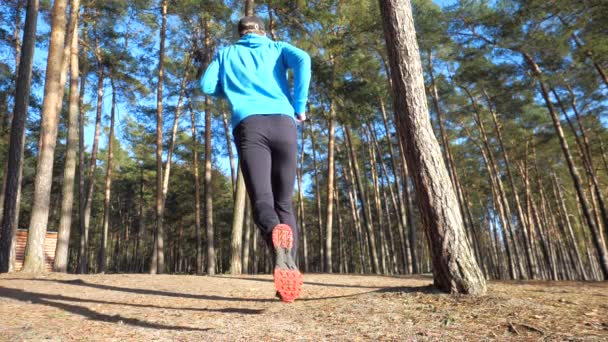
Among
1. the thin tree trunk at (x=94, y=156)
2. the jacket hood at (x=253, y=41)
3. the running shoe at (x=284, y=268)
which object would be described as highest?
the thin tree trunk at (x=94, y=156)

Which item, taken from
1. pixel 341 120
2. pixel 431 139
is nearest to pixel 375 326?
pixel 431 139

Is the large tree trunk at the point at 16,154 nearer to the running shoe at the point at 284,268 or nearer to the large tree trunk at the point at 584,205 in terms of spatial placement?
the running shoe at the point at 284,268

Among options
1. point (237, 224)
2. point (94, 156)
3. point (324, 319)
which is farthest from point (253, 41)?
point (94, 156)

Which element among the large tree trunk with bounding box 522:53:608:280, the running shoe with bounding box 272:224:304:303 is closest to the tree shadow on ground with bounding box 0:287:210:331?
the running shoe with bounding box 272:224:304:303

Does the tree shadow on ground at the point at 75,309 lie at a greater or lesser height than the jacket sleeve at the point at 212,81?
lesser

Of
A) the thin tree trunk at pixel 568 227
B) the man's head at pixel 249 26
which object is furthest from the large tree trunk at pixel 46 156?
the thin tree trunk at pixel 568 227

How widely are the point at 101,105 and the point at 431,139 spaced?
57.0 feet

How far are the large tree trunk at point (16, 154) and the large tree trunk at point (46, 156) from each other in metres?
1.11

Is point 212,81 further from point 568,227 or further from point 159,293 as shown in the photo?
point 568,227

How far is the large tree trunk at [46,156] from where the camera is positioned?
23.4ft

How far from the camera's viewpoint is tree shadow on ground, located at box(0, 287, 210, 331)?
2.21 meters

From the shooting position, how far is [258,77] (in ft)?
8.37

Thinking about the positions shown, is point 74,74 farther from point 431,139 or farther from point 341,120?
point 431,139

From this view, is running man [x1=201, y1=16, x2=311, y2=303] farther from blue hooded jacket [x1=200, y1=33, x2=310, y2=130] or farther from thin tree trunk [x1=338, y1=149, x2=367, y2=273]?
thin tree trunk [x1=338, y1=149, x2=367, y2=273]
